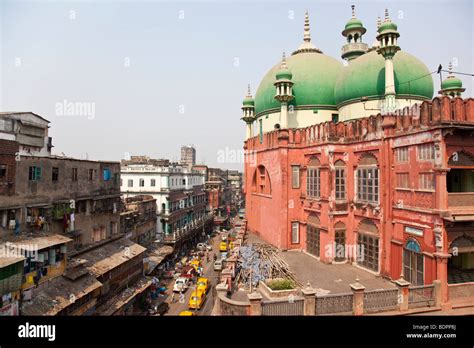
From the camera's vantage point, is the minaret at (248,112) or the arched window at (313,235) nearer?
the arched window at (313,235)

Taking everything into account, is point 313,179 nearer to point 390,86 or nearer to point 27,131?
point 390,86

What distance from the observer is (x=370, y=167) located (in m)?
18.1

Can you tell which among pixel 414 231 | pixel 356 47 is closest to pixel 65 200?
pixel 414 231

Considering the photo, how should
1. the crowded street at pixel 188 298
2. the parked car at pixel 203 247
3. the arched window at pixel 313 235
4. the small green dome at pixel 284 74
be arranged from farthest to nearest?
the parked car at pixel 203 247
the crowded street at pixel 188 298
the small green dome at pixel 284 74
the arched window at pixel 313 235

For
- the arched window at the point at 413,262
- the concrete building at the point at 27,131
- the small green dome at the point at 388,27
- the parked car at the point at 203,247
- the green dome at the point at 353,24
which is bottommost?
the parked car at the point at 203,247

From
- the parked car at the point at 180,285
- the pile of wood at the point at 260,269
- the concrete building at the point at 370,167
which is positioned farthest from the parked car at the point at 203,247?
the pile of wood at the point at 260,269

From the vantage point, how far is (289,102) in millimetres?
26422

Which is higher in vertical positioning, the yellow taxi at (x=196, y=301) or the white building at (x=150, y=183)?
the white building at (x=150, y=183)

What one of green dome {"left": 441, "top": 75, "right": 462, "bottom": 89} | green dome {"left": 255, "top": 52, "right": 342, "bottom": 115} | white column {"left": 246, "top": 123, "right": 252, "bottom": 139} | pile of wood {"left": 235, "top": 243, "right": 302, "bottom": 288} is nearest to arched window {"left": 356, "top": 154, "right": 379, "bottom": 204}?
pile of wood {"left": 235, "top": 243, "right": 302, "bottom": 288}

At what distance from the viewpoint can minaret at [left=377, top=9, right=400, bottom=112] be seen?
19.3m

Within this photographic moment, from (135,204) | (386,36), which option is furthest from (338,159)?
(135,204)

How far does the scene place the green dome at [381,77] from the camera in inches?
837

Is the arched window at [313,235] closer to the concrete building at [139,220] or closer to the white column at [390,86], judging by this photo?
the white column at [390,86]

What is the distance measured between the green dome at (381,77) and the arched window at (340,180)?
592 cm
